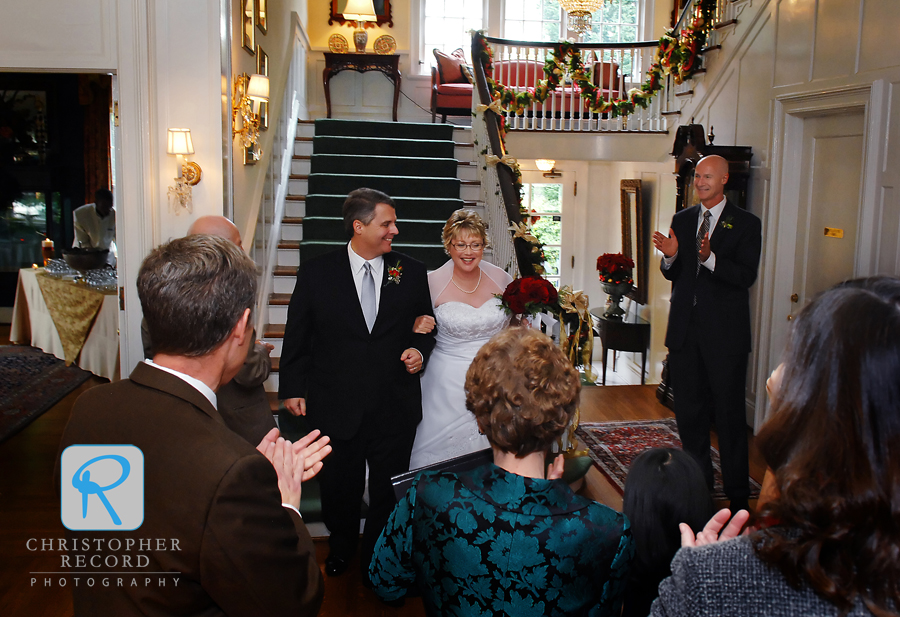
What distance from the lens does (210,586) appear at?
1.22 m

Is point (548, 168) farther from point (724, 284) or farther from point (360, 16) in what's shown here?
point (724, 284)

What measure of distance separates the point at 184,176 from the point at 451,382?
6.83 feet

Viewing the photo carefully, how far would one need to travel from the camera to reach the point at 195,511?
118 cm

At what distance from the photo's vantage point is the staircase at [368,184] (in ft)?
20.6

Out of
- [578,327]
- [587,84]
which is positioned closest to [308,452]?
[578,327]

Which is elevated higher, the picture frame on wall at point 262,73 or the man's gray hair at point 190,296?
the picture frame on wall at point 262,73

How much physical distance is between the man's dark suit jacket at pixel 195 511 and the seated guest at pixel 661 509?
0.75 meters

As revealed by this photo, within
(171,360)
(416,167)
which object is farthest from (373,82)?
(171,360)

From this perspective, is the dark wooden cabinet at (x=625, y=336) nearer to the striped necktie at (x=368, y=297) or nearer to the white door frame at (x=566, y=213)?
the white door frame at (x=566, y=213)

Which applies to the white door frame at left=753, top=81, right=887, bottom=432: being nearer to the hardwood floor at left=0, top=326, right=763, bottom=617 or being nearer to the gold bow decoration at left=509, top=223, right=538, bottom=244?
the hardwood floor at left=0, top=326, right=763, bottom=617

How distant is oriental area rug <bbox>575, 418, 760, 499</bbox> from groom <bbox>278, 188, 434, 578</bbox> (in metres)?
1.87

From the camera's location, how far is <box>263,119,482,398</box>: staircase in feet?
20.6

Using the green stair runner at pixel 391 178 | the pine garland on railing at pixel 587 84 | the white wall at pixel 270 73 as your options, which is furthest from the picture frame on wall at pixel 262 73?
the pine garland on railing at pixel 587 84

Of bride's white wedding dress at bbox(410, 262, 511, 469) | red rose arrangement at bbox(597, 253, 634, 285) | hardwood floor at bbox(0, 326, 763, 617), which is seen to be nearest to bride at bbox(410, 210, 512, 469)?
bride's white wedding dress at bbox(410, 262, 511, 469)
